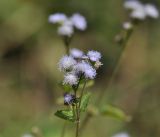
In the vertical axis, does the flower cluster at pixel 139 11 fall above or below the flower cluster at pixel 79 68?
above

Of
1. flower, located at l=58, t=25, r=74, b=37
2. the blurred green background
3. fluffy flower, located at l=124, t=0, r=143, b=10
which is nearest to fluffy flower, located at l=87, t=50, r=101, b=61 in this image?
flower, located at l=58, t=25, r=74, b=37

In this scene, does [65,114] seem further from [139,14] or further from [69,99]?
[139,14]

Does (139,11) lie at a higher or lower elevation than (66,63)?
higher

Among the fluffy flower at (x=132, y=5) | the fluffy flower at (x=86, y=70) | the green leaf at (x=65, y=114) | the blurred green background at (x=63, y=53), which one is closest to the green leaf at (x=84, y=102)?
the green leaf at (x=65, y=114)

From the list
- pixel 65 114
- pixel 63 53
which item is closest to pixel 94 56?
pixel 65 114

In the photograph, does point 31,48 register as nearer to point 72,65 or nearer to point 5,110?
point 5,110

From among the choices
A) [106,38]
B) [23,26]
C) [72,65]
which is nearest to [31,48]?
[23,26]

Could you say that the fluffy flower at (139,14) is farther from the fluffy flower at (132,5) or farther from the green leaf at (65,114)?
the green leaf at (65,114)
